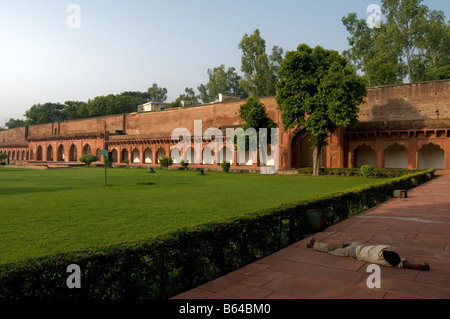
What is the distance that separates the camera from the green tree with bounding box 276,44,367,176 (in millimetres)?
19219

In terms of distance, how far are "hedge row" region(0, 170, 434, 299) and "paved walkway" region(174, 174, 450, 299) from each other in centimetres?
23

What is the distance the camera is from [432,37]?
104 ft

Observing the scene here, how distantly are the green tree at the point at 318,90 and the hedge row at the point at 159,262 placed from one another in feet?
51.2

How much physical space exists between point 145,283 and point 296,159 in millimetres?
25107

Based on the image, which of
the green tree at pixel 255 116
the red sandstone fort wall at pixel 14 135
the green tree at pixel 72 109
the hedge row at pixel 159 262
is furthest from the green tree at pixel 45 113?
the hedge row at pixel 159 262

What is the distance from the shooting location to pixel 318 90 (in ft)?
66.2

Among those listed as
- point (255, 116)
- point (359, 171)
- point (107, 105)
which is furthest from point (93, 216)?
point (107, 105)

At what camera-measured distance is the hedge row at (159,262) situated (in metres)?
2.41

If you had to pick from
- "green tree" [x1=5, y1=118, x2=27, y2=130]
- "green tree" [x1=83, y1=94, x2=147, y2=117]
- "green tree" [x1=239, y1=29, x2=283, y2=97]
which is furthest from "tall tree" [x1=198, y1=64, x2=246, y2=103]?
"green tree" [x1=5, y1=118, x2=27, y2=130]

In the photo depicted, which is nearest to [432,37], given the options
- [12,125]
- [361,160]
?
[361,160]

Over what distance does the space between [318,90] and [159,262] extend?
61.6 ft

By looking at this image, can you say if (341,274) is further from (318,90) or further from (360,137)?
(360,137)

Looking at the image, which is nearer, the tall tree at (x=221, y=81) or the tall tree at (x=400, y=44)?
the tall tree at (x=400, y=44)

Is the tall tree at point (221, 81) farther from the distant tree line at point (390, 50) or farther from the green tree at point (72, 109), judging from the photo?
the green tree at point (72, 109)
